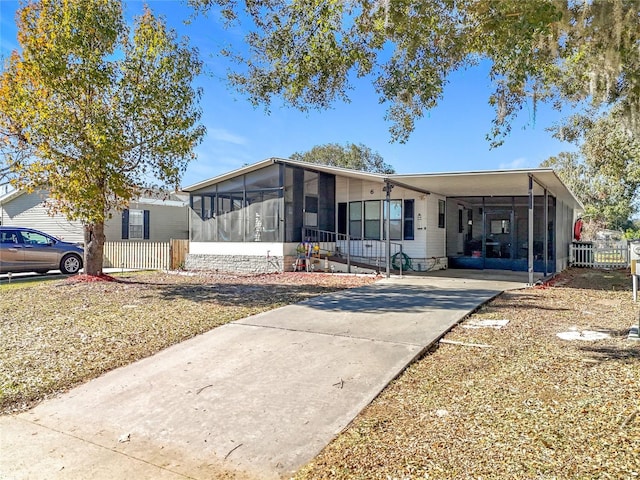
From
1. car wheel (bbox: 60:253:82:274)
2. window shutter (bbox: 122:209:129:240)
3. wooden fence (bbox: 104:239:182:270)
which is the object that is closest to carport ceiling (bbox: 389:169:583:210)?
wooden fence (bbox: 104:239:182:270)

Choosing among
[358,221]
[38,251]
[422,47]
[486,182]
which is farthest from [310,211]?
[422,47]

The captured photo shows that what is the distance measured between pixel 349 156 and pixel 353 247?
2368 cm

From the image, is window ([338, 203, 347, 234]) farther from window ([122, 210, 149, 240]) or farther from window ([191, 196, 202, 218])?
window ([122, 210, 149, 240])

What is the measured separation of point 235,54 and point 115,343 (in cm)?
483

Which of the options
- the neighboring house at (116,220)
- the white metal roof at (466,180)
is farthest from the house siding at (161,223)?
the white metal roof at (466,180)

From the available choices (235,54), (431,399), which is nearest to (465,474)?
(431,399)

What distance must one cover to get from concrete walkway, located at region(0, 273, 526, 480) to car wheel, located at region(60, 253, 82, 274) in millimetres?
10358

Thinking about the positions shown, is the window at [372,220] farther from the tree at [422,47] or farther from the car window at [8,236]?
the car window at [8,236]

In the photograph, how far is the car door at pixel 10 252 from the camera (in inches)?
520

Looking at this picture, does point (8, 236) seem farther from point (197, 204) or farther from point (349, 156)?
point (349, 156)

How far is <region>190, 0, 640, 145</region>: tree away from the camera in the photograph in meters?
5.69

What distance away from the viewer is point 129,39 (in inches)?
401

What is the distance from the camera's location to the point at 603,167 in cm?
2145

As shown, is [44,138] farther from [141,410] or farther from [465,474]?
[465,474]
